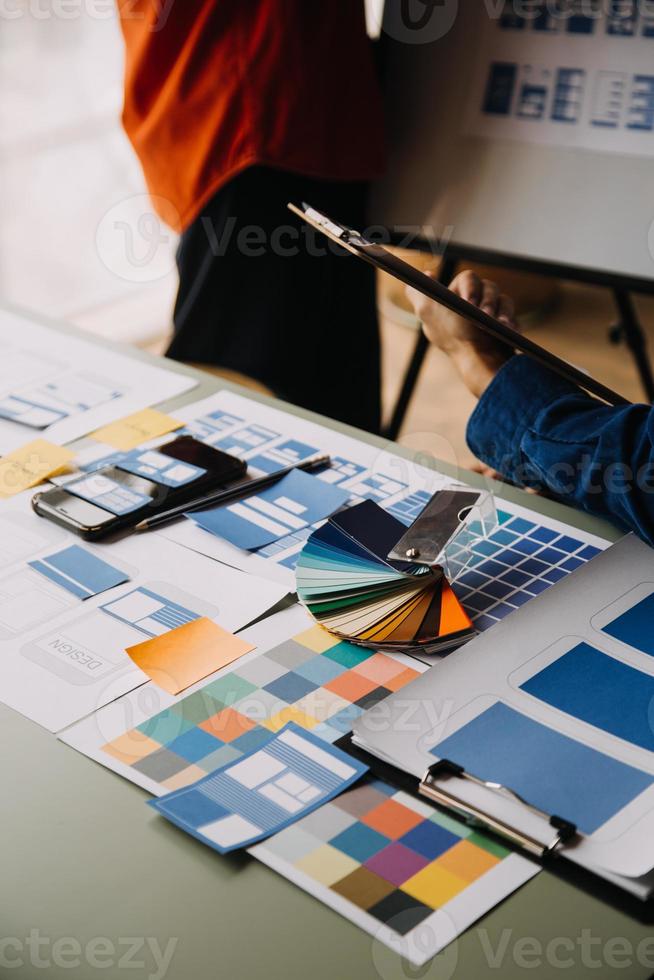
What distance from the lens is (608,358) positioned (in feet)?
11.4

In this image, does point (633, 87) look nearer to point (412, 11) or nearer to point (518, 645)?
point (412, 11)

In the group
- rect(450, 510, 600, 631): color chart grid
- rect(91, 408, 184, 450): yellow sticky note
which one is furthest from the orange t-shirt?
rect(450, 510, 600, 631): color chart grid

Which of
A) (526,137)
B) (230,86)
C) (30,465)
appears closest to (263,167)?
(230,86)

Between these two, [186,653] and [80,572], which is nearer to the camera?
[186,653]

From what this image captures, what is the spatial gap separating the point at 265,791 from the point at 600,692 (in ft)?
0.83

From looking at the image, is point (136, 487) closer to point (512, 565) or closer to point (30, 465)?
point (30, 465)

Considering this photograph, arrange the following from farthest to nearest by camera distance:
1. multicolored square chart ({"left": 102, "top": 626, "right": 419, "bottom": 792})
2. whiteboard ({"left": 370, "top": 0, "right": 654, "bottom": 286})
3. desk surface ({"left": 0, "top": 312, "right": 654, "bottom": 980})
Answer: whiteboard ({"left": 370, "top": 0, "right": 654, "bottom": 286})
multicolored square chart ({"left": 102, "top": 626, "right": 419, "bottom": 792})
desk surface ({"left": 0, "top": 312, "right": 654, "bottom": 980})

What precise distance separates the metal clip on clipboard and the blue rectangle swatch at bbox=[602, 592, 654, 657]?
0.20 meters

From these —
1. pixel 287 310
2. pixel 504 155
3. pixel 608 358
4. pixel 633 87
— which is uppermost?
pixel 633 87

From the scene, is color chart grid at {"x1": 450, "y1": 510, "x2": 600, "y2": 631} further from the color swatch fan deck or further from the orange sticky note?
the orange sticky note

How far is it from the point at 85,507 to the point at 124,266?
253cm

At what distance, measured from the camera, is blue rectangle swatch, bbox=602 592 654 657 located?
80 centimetres

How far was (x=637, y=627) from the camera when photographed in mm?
823

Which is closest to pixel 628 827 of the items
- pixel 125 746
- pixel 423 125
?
pixel 125 746
